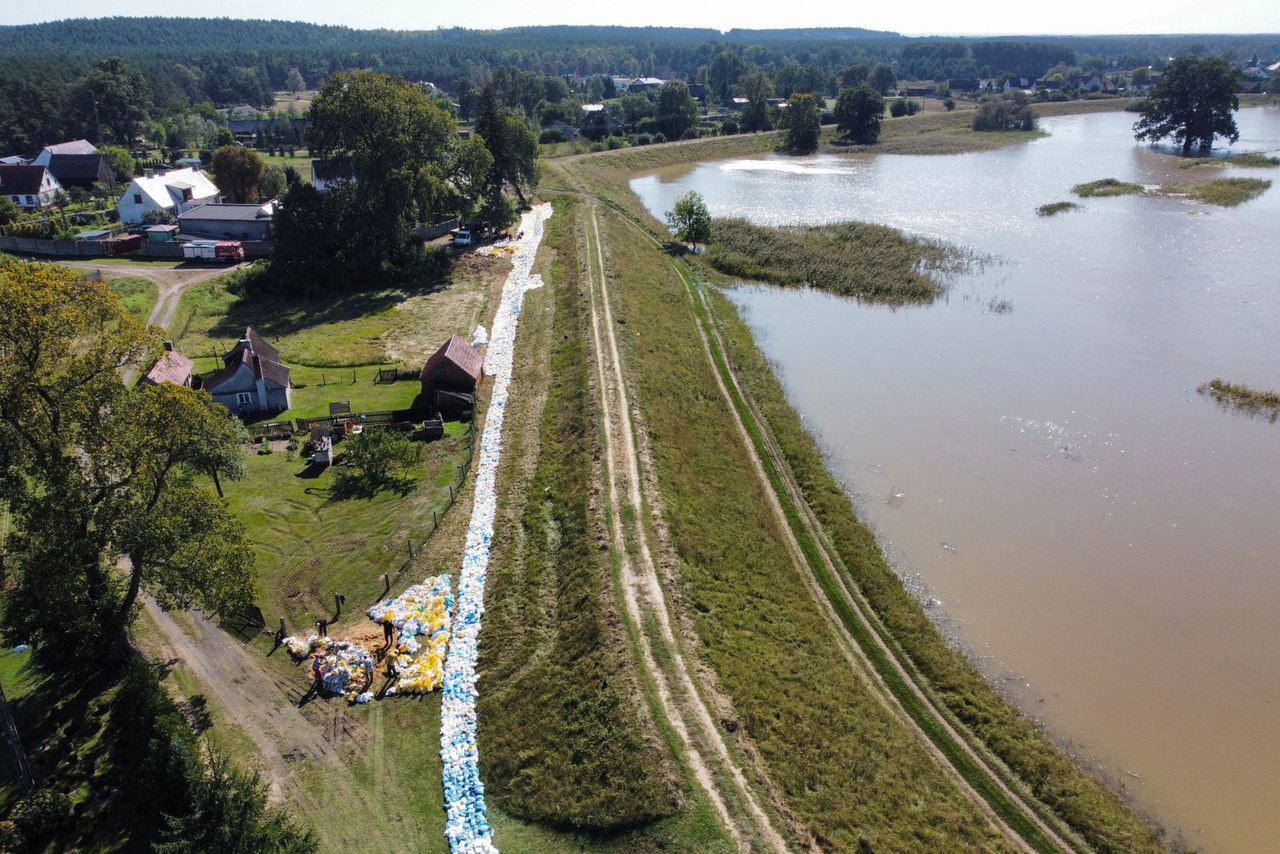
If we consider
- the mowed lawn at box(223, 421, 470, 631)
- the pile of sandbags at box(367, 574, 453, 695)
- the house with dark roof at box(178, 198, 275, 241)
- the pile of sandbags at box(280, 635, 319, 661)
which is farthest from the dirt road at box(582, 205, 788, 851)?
the house with dark roof at box(178, 198, 275, 241)

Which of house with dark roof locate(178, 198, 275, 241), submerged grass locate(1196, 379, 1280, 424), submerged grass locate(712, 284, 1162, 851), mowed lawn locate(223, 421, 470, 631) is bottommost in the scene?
submerged grass locate(712, 284, 1162, 851)

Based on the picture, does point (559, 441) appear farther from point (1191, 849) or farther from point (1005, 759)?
point (1191, 849)

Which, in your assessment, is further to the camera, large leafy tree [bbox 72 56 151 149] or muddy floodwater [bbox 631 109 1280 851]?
large leafy tree [bbox 72 56 151 149]

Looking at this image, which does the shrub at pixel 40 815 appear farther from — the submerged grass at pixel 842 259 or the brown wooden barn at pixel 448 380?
the submerged grass at pixel 842 259

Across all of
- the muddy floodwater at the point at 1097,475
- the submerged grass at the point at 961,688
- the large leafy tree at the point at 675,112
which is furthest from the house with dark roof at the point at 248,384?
the large leafy tree at the point at 675,112

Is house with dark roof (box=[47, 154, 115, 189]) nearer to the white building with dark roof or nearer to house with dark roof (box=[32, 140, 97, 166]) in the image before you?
house with dark roof (box=[32, 140, 97, 166])

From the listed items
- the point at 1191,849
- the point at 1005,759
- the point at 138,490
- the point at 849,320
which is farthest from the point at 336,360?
the point at 1191,849
